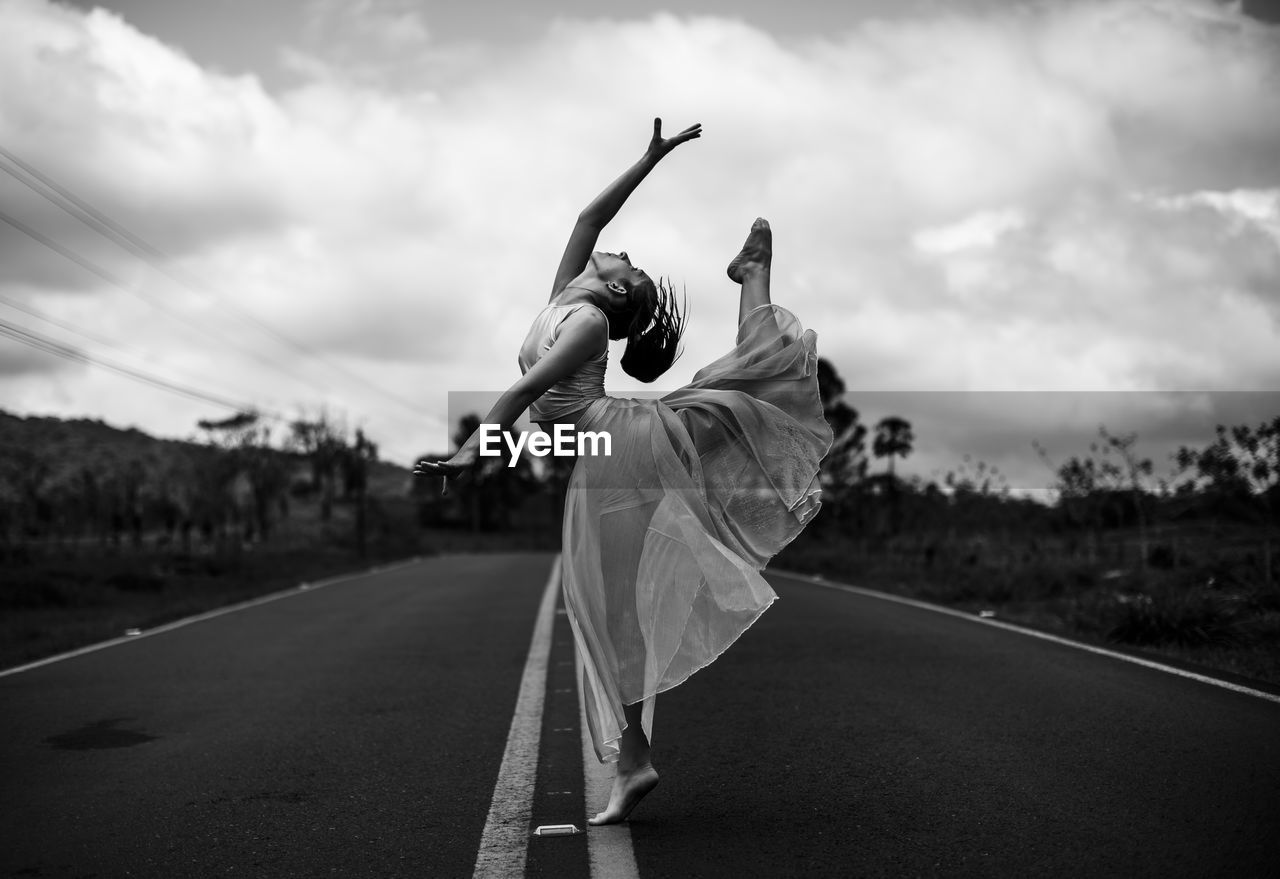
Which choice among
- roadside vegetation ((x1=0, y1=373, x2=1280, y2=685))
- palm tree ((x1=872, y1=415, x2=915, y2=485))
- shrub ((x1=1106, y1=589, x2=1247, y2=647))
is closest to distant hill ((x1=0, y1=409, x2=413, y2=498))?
roadside vegetation ((x1=0, y1=373, x2=1280, y2=685))

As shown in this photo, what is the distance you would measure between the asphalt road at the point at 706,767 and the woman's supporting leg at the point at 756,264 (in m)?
1.91

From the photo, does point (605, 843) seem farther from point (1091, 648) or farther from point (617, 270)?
point (1091, 648)

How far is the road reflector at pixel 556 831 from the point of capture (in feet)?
12.6

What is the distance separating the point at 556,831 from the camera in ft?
12.7

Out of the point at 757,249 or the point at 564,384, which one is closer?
the point at 564,384

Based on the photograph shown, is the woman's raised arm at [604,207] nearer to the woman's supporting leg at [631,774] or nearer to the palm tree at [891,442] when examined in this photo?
the woman's supporting leg at [631,774]

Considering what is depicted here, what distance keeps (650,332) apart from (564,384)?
1.35ft

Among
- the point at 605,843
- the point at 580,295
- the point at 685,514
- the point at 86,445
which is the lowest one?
the point at 605,843

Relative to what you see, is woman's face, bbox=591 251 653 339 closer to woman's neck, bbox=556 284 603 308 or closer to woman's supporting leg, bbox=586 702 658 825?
woman's neck, bbox=556 284 603 308

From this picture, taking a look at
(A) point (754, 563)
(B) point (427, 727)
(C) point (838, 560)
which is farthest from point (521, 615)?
(C) point (838, 560)

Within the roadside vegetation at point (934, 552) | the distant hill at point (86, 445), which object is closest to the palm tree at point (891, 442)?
the roadside vegetation at point (934, 552)

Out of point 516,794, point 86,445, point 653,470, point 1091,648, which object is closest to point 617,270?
point 653,470

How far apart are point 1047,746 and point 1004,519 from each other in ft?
81.6

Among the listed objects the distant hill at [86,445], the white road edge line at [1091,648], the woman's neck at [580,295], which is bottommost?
the white road edge line at [1091,648]
